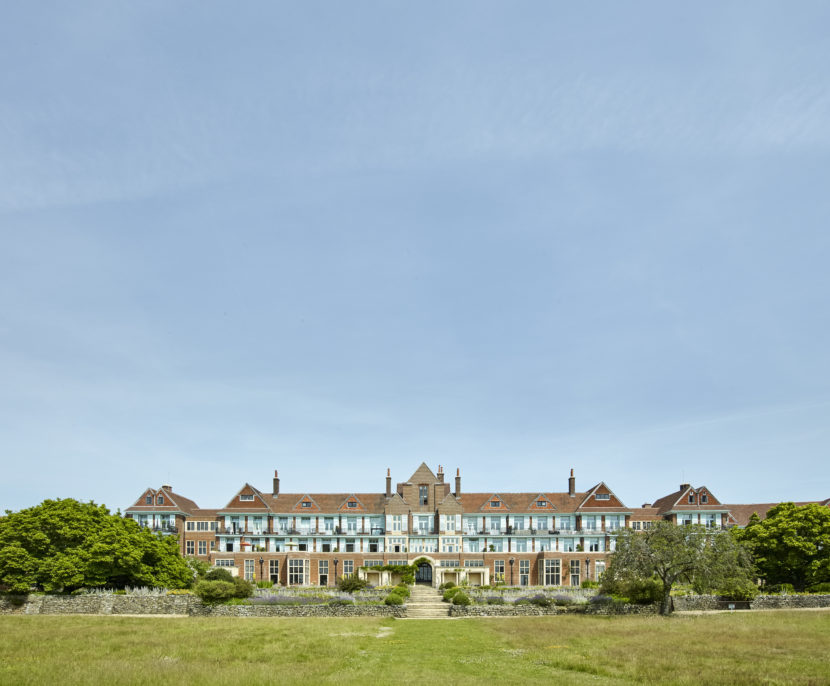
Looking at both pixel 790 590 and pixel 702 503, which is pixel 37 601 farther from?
pixel 702 503

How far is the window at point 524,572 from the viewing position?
83438 millimetres

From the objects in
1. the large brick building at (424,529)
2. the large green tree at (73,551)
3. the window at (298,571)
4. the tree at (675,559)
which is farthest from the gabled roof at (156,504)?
the tree at (675,559)

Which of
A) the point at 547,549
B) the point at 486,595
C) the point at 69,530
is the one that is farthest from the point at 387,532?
the point at 69,530

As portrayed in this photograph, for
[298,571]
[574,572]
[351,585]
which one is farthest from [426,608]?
[574,572]

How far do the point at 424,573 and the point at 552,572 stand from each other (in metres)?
14.9

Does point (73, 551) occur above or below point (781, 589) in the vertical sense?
above

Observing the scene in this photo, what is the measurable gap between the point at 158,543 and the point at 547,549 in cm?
4450

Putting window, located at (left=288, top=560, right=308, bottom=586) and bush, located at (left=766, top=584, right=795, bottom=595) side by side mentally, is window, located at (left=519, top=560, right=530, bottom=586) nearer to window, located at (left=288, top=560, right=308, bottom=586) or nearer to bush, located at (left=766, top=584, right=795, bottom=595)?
window, located at (left=288, top=560, right=308, bottom=586)

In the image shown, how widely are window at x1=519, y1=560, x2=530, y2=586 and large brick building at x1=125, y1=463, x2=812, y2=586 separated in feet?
0.37

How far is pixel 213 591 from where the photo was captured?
49.3 m

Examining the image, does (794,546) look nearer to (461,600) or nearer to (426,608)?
(461,600)

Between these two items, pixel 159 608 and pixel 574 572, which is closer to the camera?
pixel 159 608

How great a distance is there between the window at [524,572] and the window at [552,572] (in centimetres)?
208

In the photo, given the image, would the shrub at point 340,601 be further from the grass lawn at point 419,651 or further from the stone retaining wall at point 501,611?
the stone retaining wall at point 501,611
